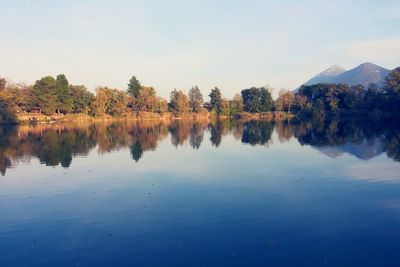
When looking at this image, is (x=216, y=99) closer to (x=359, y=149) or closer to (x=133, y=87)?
(x=133, y=87)

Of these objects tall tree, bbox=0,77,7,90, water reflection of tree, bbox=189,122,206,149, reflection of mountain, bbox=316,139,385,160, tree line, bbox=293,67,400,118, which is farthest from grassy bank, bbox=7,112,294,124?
reflection of mountain, bbox=316,139,385,160

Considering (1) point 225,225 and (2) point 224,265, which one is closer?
(2) point 224,265

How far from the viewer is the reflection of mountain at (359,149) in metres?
27.8

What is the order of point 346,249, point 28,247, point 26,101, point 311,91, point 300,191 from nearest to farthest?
point 346,249 → point 28,247 → point 300,191 → point 26,101 → point 311,91

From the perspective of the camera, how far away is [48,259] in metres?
9.80

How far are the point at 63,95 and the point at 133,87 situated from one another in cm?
2483

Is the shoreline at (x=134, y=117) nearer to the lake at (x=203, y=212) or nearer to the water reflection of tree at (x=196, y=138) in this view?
the water reflection of tree at (x=196, y=138)

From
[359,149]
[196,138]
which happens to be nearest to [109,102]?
[196,138]

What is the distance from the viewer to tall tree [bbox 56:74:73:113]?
94250mm

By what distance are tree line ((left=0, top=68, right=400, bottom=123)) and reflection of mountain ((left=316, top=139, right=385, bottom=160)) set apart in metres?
54.9

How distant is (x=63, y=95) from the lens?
94625 mm

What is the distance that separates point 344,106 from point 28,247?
10233 cm

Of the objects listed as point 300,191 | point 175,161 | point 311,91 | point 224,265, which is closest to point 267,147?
point 175,161

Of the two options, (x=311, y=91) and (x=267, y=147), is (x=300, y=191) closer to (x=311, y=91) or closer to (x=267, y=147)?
(x=267, y=147)
